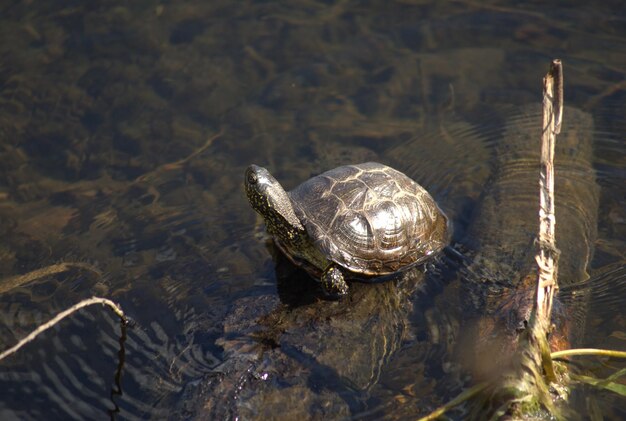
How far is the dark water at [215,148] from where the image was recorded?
4.22 metres

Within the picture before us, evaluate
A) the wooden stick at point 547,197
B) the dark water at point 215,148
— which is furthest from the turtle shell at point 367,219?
the wooden stick at point 547,197

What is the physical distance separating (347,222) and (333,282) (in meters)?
0.48

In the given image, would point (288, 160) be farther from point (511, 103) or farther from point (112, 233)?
Result: point (511, 103)

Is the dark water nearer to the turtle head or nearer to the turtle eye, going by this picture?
the turtle head

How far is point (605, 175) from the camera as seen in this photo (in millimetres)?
5824

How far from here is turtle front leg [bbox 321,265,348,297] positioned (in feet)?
14.5

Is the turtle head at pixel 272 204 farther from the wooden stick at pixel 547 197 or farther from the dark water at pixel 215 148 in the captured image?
the wooden stick at pixel 547 197

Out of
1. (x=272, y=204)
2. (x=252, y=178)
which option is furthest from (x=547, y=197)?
(x=252, y=178)

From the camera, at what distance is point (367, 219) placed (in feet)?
15.3

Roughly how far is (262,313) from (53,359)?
Answer: 142 cm

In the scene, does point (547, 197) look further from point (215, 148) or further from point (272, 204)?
point (215, 148)

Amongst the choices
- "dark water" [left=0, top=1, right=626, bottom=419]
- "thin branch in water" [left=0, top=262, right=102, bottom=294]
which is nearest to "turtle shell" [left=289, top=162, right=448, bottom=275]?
"dark water" [left=0, top=1, right=626, bottom=419]

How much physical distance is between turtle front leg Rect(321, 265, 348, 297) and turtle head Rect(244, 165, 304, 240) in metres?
0.39

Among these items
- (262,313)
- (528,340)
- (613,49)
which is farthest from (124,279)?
(613,49)
